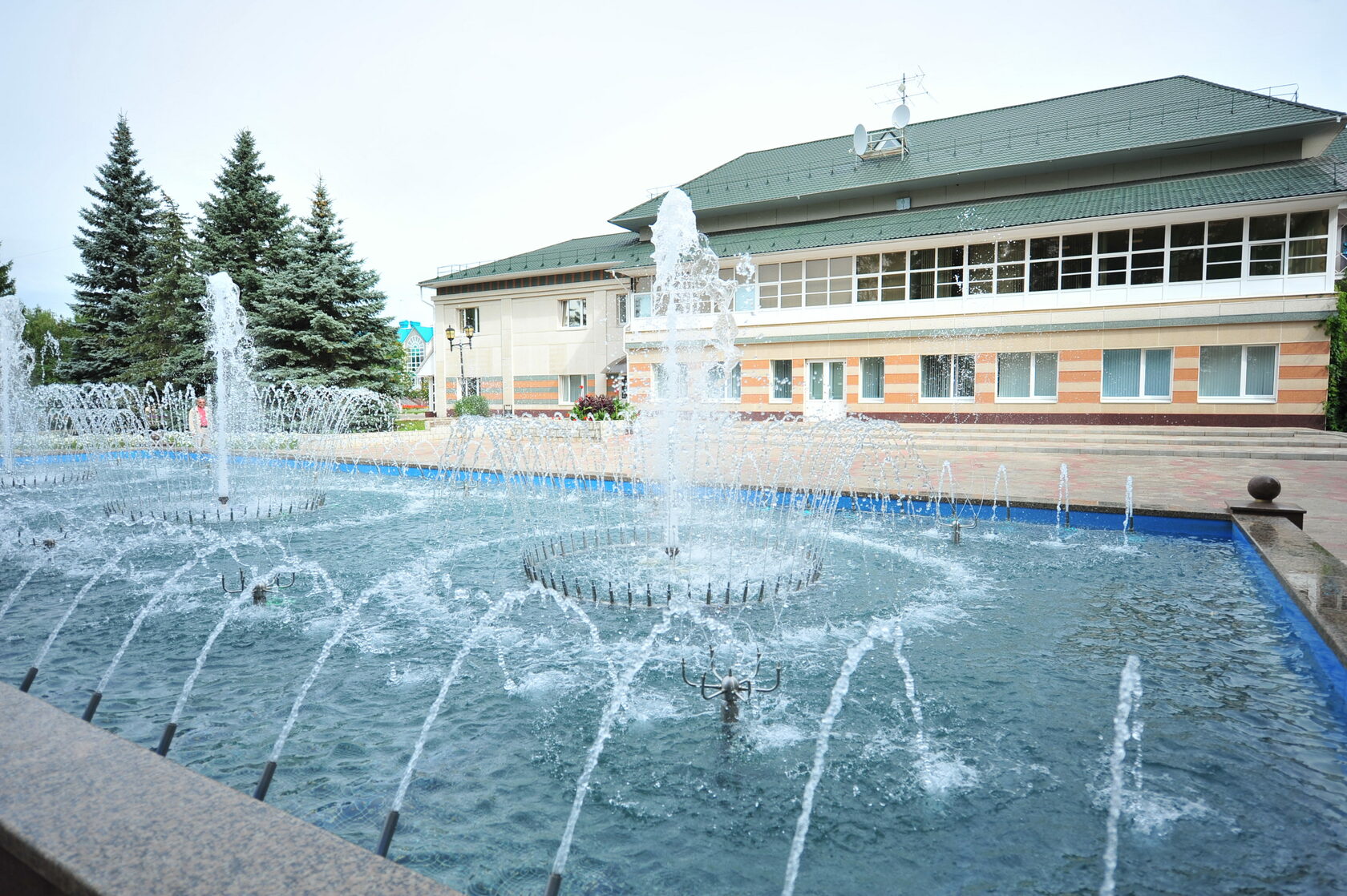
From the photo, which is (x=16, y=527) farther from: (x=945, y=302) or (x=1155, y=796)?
(x=945, y=302)

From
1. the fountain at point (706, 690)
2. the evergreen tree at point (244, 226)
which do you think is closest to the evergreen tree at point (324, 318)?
the evergreen tree at point (244, 226)

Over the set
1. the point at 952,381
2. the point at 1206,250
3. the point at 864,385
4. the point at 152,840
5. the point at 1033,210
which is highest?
the point at 1033,210

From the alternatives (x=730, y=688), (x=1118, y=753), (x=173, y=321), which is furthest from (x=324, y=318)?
(x=1118, y=753)

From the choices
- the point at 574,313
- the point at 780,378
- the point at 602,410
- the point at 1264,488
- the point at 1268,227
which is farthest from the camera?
the point at 574,313

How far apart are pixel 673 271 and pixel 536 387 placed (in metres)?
27.1

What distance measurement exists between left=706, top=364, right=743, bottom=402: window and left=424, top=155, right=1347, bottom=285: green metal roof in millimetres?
4455

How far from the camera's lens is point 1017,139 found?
25.9m

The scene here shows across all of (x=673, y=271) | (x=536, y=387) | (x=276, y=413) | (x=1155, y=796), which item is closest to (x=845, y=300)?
(x=536, y=387)

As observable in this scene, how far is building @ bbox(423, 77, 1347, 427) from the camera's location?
2048 cm

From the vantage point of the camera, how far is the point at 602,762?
3570 mm

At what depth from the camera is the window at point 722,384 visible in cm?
2844

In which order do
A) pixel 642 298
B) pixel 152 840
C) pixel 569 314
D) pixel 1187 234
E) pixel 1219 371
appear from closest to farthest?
pixel 152 840 → pixel 1219 371 → pixel 1187 234 → pixel 642 298 → pixel 569 314

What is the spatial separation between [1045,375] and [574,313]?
19686 millimetres

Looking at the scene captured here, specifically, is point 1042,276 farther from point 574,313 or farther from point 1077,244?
point 574,313
